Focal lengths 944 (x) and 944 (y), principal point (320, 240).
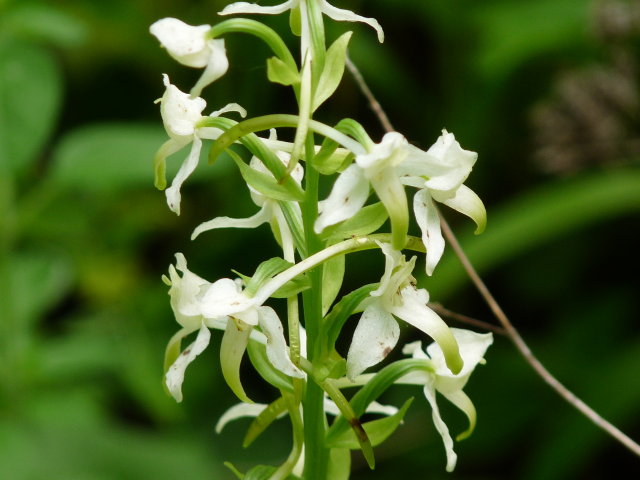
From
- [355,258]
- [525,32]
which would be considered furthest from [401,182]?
[525,32]

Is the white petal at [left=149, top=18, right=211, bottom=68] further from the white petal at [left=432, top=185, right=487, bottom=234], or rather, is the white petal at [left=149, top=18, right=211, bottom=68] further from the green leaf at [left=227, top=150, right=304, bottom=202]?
the white petal at [left=432, top=185, right=487, bottom=234]

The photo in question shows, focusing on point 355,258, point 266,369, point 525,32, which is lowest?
point 355,258

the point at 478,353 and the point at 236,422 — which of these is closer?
the point at 478,353

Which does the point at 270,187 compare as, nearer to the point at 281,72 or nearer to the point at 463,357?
the point at 281,72

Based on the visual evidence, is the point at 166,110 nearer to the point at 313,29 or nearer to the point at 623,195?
the point at 313,29

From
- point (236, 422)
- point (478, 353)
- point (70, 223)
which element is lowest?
point (236, 422)

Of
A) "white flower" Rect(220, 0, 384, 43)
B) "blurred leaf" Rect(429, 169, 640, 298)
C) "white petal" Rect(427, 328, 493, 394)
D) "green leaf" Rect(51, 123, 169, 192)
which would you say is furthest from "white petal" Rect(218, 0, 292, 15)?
"blurred leaf" Rect(429, 169, 640, 298)

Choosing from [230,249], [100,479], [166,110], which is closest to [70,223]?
[230,249]
